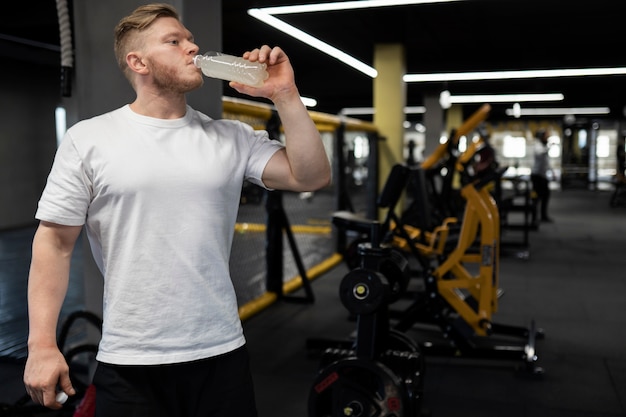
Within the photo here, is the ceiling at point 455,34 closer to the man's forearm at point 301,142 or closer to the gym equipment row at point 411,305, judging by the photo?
the gym equipment row at point 411,305

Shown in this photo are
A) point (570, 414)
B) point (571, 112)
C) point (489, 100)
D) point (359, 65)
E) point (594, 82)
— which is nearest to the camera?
point (570, 414)

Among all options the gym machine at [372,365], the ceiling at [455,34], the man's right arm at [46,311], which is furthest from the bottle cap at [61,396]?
the ceiling at [455,34]

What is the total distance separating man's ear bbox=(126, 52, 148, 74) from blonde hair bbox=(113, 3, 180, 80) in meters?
0.02

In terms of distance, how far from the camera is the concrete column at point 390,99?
27.2 feet

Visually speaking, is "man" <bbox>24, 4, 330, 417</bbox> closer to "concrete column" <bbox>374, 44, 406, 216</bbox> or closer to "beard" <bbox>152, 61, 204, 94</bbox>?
"beard" <bbox>152, 61, 204, 94</bbox>

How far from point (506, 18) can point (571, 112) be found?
14297mm

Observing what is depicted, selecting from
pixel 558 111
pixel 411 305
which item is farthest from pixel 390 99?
pixel 558 111

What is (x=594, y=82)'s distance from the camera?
43.4ft

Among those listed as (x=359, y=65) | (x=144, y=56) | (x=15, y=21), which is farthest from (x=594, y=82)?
(x=144, y=56)

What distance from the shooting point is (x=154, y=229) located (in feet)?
4.44

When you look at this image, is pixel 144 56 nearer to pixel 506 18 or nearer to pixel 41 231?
pixel 41 231

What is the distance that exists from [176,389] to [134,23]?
828 millimetres

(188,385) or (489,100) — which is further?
(489,100)

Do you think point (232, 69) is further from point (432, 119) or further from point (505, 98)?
point (505, 98)
